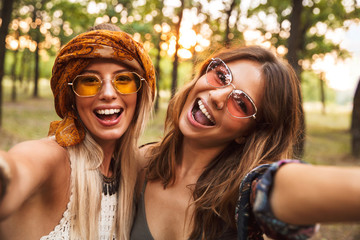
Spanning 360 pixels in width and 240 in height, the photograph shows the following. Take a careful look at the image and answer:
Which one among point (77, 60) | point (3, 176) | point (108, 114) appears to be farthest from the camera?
point (108, 114)

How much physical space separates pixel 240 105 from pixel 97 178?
1.26 m

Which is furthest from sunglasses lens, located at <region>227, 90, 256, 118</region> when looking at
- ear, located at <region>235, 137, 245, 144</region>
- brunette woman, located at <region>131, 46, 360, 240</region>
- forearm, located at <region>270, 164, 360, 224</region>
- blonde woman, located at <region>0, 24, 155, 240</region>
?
forearm, located at <region>270, 164, 360, 224</region>

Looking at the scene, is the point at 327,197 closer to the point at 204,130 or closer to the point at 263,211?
the point at 263,211

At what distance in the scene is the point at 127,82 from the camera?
2221 mm

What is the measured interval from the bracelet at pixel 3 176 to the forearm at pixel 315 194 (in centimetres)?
98

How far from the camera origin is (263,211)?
1.06 metres

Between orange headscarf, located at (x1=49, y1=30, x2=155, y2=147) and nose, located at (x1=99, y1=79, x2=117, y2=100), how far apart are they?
183mm

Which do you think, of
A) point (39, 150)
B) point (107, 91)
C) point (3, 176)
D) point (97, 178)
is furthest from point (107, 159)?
point (3, 176)

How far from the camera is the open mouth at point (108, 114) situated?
215cm

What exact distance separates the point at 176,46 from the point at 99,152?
14730 millimetres

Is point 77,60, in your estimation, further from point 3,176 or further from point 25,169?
point 3,176

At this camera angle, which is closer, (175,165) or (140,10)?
(175,165)

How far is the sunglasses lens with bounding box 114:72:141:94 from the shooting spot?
7.11 ft

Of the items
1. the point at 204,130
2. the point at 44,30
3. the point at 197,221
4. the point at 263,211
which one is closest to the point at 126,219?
the point at 197,221
